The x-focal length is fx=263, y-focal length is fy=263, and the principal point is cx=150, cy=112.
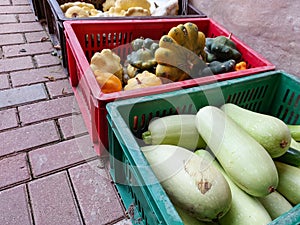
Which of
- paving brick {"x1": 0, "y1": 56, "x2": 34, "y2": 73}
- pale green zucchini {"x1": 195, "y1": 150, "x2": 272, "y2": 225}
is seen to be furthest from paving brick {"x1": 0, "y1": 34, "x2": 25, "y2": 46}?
pale green zucchini {"x1": 195, "y1": 150, "x2": 272, "y2": 225}

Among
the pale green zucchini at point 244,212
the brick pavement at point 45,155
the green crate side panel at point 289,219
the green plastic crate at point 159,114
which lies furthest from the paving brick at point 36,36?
the green crate side panel at point 289,219

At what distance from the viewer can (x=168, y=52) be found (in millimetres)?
954

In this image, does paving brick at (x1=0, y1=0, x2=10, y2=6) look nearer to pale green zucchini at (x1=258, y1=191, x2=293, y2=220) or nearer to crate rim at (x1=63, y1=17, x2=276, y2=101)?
crate rim at (x1=63, y1=17, x2=276, y2=101)

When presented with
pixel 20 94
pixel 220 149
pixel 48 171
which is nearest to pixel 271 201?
pixel 220 149

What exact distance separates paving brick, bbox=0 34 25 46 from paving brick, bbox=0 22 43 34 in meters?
0.06

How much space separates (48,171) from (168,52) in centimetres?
62

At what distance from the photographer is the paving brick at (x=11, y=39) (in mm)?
1681

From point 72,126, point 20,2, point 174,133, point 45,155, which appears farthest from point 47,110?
point 20,2

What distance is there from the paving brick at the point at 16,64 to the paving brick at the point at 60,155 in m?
0.65

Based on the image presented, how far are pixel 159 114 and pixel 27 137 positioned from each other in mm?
625

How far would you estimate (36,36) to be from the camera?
5.87ft

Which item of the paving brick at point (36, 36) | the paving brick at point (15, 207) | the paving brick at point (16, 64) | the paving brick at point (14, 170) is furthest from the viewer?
the paving brick at point (36, 36)

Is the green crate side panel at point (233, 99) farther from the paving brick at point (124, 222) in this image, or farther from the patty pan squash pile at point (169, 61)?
the paving brick at point (124, 222)

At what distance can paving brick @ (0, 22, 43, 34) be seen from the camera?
1803 mm
